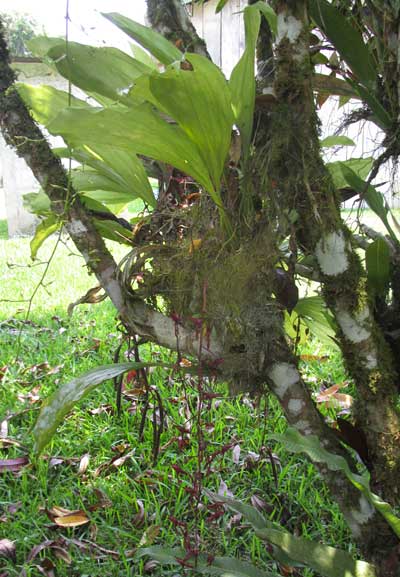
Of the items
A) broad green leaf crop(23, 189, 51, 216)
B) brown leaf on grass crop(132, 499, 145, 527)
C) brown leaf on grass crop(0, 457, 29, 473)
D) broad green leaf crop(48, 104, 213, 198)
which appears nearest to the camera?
broad green leaf crop(48, 104, 213, 198)

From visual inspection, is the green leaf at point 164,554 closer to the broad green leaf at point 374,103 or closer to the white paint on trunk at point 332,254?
the white paint on trunk at point 332,254

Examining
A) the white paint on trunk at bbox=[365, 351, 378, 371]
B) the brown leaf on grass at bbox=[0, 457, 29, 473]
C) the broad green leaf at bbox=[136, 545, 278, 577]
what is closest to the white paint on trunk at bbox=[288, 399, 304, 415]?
the white paint on trunk at bbox=[365, 351, 378, 371]


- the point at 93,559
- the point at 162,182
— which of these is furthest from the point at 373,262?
the point at 93,559

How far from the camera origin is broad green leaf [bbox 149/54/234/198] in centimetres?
62

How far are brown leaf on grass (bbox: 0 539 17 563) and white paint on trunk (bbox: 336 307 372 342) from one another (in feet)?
2.74

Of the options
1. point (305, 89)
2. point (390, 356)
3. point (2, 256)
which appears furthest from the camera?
point (2, 256)

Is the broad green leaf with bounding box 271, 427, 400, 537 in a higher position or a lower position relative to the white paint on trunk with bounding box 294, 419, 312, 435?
lower

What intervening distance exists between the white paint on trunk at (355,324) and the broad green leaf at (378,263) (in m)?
0.06

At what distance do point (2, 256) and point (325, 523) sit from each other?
11.3 feet

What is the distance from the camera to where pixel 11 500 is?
137 centimetres

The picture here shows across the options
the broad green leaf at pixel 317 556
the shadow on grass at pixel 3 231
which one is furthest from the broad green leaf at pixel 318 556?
the shadow on grass at pixel 3 231

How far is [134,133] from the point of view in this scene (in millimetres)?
653

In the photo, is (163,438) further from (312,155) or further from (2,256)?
(2,256)

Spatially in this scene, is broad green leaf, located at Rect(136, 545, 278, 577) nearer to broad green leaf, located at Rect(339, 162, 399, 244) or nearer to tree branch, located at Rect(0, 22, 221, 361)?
tree branch, located at Rect(0, 22, 221, 361)
